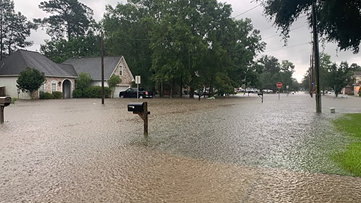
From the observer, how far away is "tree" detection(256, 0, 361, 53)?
12.5 metres

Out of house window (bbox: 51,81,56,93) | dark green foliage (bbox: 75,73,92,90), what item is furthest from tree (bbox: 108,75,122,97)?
house window (bbox: 51,81,56,93)

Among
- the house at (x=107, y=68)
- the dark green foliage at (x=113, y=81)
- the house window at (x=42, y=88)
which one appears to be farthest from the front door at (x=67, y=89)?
the dark green foliage at (x=113, y=81)

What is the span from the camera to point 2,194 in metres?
3.80

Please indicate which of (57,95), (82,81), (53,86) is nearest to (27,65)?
(53,86)

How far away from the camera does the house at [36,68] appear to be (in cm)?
3578

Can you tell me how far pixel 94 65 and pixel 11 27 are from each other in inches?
961

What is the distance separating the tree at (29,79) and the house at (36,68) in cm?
154

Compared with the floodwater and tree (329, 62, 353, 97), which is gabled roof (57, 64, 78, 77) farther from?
tree (329, 62, 353, 97)

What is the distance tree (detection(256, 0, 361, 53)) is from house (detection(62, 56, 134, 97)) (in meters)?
32.1

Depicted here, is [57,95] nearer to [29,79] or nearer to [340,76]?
[29,79]

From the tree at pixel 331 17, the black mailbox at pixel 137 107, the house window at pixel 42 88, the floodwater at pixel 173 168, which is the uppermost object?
the tree at pixel 331 17

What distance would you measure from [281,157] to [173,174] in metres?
2.54

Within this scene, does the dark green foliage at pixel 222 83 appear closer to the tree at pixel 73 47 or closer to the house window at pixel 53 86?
the house window at pixel 53 86

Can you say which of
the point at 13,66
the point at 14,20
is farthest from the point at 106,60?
the point at 14,20
